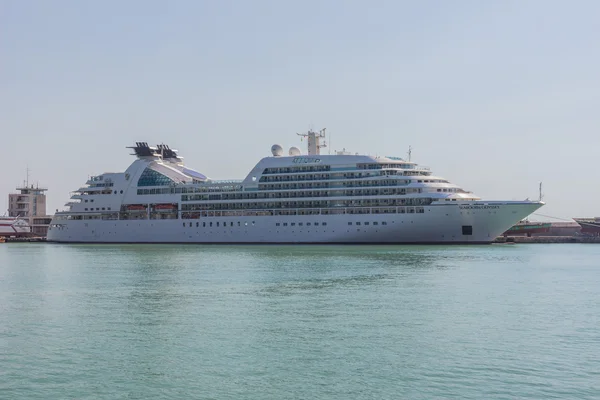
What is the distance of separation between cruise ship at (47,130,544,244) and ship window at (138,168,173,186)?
0.43 feet

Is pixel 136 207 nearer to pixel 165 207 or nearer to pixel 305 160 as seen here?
pixel 165 207

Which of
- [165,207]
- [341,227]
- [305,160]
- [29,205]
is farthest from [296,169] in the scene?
[29,205]

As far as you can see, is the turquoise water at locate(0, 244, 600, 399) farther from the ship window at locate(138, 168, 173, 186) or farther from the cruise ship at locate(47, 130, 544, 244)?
the ship window at locate(138, 168, 173, 186)

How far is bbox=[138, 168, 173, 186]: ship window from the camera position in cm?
9160

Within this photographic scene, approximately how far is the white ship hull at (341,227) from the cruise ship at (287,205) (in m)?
0.11

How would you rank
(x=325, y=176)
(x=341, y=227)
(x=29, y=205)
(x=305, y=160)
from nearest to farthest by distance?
1. (x=341, y=227)
2. (x=325, y=176)
3. (x=305, y=160)
4. (x=29, y=205)

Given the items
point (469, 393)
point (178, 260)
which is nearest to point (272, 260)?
point (178, 260)

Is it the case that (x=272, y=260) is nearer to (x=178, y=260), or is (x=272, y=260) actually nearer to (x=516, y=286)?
(x=178, y=260)

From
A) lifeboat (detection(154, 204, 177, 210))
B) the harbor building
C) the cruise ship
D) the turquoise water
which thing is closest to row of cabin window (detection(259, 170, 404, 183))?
the cruise ship

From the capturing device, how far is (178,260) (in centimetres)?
5628

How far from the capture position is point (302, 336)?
882 inches

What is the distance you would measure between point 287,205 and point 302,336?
59.7m

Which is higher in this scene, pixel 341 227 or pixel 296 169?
pixel 296 169

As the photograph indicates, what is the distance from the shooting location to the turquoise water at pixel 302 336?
55.5ft
